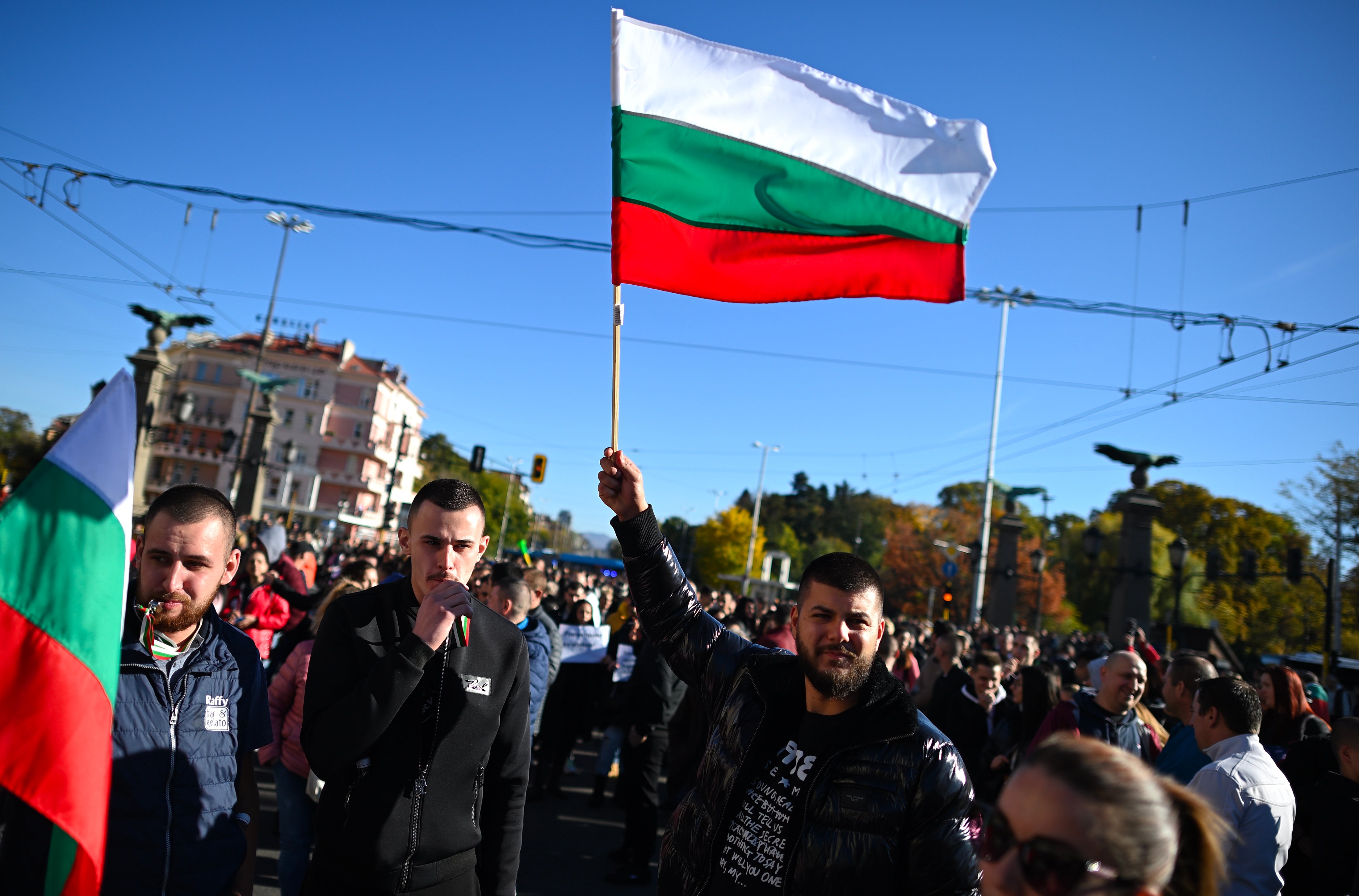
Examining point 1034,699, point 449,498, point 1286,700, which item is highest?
point 449,498

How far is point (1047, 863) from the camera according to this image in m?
1.49

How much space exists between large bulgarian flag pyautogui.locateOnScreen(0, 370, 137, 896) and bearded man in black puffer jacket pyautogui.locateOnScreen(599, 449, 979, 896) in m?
1.45

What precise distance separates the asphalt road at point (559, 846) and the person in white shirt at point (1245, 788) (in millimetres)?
3936

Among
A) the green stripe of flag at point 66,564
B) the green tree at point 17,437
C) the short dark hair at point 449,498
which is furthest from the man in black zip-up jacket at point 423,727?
the green tree at point 17,437

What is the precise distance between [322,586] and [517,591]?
3.86 meters

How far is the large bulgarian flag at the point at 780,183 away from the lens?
3.86 m

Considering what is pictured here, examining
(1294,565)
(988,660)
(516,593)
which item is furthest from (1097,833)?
(1294,565)

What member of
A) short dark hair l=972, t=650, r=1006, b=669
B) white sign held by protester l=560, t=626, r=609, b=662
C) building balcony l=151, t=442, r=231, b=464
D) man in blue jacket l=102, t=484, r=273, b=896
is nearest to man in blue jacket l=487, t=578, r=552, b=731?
white sign held by protester l=560, t=626, r=609, b=662

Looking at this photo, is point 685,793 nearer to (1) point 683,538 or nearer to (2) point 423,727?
(2) point 423,727

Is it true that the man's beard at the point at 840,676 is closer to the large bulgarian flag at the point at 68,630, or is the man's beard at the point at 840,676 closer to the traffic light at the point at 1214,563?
the large bulgarian flag at the point at 68,630

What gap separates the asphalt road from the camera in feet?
20.9

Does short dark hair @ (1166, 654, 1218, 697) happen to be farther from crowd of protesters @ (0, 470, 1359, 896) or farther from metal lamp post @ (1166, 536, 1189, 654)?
metal lamp post @ (1166, 536, 1189, 654)

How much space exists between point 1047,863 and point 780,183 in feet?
11.1

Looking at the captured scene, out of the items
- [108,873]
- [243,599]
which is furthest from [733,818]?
[243,599]
